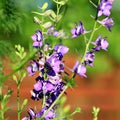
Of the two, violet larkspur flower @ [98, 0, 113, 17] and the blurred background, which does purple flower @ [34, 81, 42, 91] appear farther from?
the blurred background

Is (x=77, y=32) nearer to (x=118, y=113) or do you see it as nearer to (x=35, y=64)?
(x=35, y=64)

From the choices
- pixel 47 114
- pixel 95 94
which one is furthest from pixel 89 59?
pixel 95 94

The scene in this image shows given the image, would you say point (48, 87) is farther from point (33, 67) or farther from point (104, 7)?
point (104, 7)

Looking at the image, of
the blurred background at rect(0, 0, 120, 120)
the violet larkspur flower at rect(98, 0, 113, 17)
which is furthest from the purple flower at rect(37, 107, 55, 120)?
the blurred background at rect(0, 0, 120, 120)

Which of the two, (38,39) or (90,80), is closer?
(38,39)

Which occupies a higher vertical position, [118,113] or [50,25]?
[50,25]

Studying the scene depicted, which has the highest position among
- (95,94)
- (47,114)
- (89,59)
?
(89,59)

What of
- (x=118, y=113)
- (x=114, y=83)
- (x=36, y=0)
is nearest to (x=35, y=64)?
(x=36, y=0)

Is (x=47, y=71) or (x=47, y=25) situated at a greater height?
(x=47, y=25)
